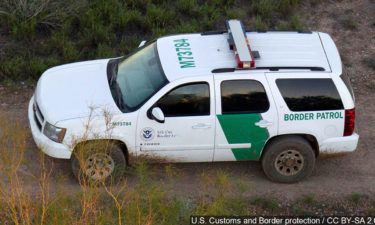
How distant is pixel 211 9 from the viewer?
12.2 meters

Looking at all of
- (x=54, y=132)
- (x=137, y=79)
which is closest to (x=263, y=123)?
(x=137, y=79)

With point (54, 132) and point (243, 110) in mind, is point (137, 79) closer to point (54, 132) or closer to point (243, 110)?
point (54, 132)

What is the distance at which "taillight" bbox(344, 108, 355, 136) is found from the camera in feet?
27.5

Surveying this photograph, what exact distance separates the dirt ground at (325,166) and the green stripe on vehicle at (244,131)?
0.51 m

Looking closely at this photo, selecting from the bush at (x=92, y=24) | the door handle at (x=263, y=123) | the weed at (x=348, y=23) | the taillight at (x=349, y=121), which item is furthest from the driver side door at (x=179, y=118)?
the weed at (x=348, y=23)

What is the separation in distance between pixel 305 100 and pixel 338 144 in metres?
0.79

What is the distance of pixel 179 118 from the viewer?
8.18m

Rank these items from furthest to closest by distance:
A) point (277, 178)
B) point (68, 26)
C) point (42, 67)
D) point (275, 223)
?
point (68, 26) → point (42, 67) → point (277, 178) → point (275, 223)

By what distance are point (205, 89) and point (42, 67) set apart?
3940mm

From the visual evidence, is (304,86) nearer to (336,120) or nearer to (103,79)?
(336,120)

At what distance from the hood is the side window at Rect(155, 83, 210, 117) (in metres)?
0.64

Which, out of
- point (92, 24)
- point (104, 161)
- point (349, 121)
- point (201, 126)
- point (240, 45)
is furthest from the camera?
point (92, 24)

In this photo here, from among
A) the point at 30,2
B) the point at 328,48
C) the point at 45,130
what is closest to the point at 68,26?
the point at 30,2

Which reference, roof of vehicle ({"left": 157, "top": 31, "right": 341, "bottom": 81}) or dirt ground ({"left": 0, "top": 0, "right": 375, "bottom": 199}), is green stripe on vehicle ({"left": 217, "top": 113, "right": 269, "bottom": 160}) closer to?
dirt ground ({"left": 0, "top": 0, "right": 375, "bottom": 199})
